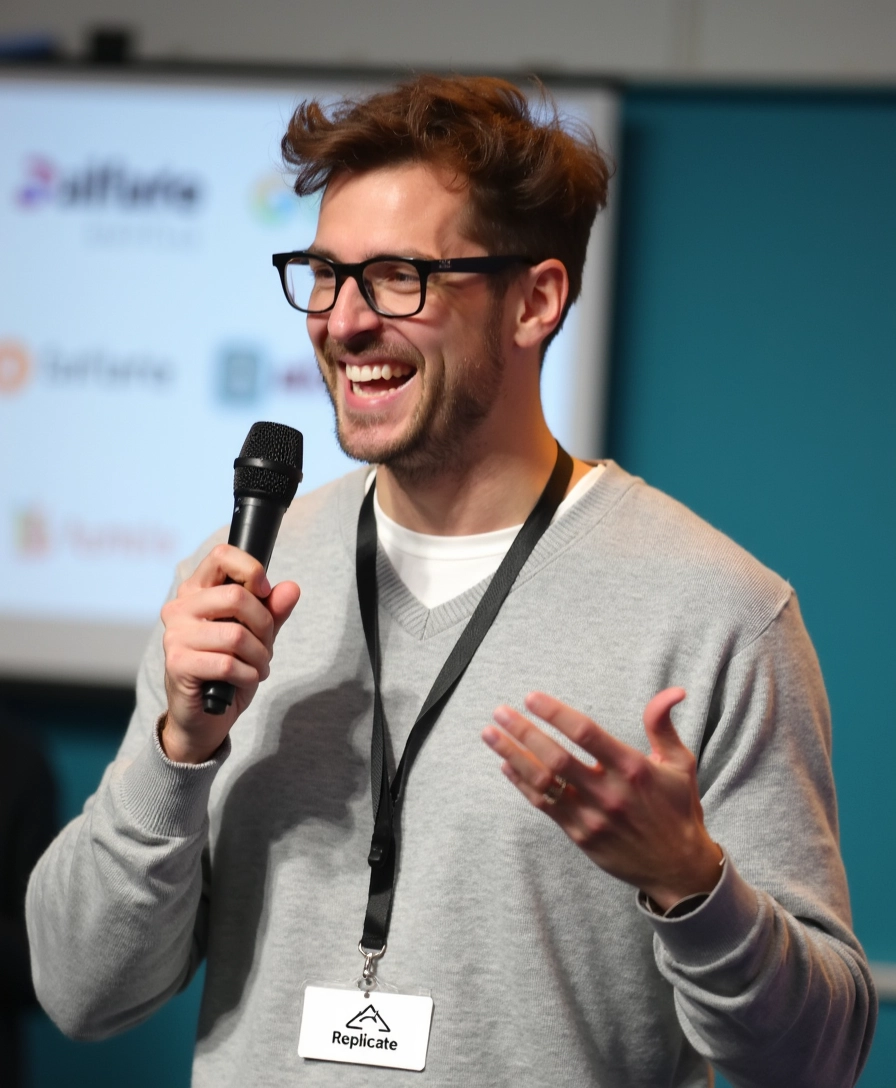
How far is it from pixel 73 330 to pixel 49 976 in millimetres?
2076

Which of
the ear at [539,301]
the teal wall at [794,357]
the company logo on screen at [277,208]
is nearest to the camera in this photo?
the ear at [539,301]

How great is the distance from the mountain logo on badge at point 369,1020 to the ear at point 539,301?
2.66 feet

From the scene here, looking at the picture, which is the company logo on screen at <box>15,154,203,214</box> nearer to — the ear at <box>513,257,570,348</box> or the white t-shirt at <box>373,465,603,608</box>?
the ear at <box>513,257,570,348</box>

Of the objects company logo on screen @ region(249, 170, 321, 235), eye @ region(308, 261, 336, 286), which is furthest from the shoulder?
company logo on screen @ region(249, 170, 321, 235)

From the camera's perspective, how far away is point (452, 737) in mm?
1379

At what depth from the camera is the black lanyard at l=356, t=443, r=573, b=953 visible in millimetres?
1333

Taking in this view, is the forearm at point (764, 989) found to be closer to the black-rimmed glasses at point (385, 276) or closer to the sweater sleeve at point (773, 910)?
the sweater sleeve at point (773, 910)

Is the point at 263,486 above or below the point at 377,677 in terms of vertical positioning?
above

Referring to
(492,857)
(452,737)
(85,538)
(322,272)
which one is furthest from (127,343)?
(492,857)

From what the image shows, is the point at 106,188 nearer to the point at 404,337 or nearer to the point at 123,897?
the point at 404,337

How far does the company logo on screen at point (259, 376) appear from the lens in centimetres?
305

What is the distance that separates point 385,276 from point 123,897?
29.4 inches

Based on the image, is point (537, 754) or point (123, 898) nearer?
point (537, 754)

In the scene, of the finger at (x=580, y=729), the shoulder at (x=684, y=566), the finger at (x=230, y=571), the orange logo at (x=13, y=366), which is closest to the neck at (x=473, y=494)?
the shoulder at (x=684, y=566)
